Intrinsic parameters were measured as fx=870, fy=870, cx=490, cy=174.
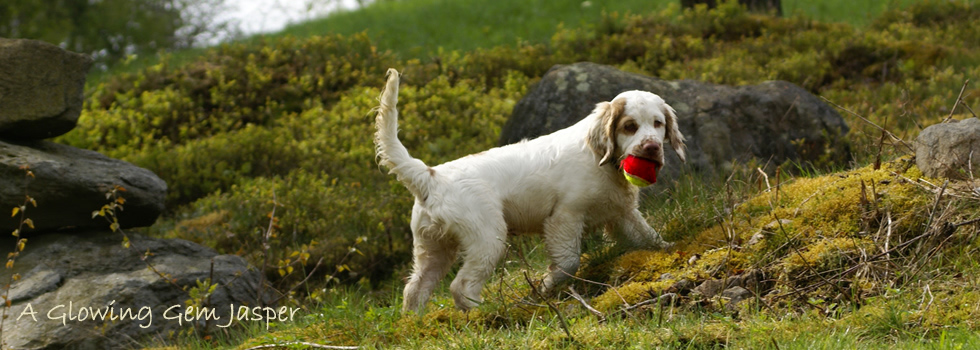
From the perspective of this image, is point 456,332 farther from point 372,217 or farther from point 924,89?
point 924,89

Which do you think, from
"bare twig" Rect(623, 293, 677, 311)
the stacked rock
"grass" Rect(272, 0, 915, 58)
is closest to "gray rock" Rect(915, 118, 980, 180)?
"bare twig" Rect(623, 293, 677, 311)

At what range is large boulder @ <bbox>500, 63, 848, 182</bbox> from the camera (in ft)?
24.1

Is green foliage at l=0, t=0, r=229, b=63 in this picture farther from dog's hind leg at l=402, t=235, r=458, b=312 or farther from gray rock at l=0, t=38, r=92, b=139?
dog's hind leg at l=402, t=235, r=458, b=312

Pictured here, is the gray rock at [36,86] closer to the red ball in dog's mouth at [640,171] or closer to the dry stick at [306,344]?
the dry stick at [306,344]

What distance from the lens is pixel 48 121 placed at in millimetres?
6438

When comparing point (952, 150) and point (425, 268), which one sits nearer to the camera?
point (952, 150)

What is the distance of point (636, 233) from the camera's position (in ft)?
17.7

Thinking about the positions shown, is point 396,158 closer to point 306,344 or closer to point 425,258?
point 425,258

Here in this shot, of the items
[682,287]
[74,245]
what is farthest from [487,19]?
[682,287]

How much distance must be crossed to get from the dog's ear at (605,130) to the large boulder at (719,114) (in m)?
2.28

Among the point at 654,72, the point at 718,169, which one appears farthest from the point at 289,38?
the point at 718,169

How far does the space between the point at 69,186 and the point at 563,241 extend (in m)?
3.62

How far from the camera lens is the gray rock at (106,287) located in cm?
568

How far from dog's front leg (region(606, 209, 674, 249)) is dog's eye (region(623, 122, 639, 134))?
0.65 meters
